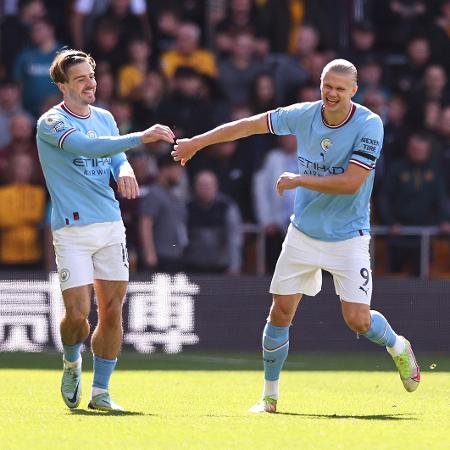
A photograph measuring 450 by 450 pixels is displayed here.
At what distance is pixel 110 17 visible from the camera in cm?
1769

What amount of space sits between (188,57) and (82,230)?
343 inches

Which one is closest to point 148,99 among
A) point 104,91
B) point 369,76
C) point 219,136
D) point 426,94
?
point 104,91

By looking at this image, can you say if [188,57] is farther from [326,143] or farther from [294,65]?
[326,143]

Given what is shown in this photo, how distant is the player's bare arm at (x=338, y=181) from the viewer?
356 inches

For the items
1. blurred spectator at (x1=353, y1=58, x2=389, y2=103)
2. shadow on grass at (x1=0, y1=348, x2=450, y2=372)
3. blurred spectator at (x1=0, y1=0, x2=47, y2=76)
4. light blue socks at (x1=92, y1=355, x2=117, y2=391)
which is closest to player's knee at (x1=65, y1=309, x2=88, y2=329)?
light blue socks at (x1=92, y1=355, x2=117, y2=391)

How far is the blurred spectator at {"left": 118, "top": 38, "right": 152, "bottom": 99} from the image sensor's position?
1739 centimetres

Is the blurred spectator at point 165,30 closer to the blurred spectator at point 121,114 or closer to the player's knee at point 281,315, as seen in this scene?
the blurred spectator at point 121,114

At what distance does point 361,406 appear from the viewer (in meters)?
9.92

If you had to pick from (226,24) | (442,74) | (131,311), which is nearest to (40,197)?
(131,311)

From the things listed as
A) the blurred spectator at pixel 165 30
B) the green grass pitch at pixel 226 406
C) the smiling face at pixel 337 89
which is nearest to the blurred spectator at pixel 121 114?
the blurred spectator at pixel 165 30

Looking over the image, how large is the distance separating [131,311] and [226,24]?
16.6ft

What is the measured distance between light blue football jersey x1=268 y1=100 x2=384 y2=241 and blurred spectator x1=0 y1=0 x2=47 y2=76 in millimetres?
8719

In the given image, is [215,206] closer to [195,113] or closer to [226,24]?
[195,113]

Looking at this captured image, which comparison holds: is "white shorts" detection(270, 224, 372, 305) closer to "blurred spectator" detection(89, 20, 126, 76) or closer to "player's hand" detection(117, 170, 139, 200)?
"player's hand" detection(117, 170, 139, 200)
